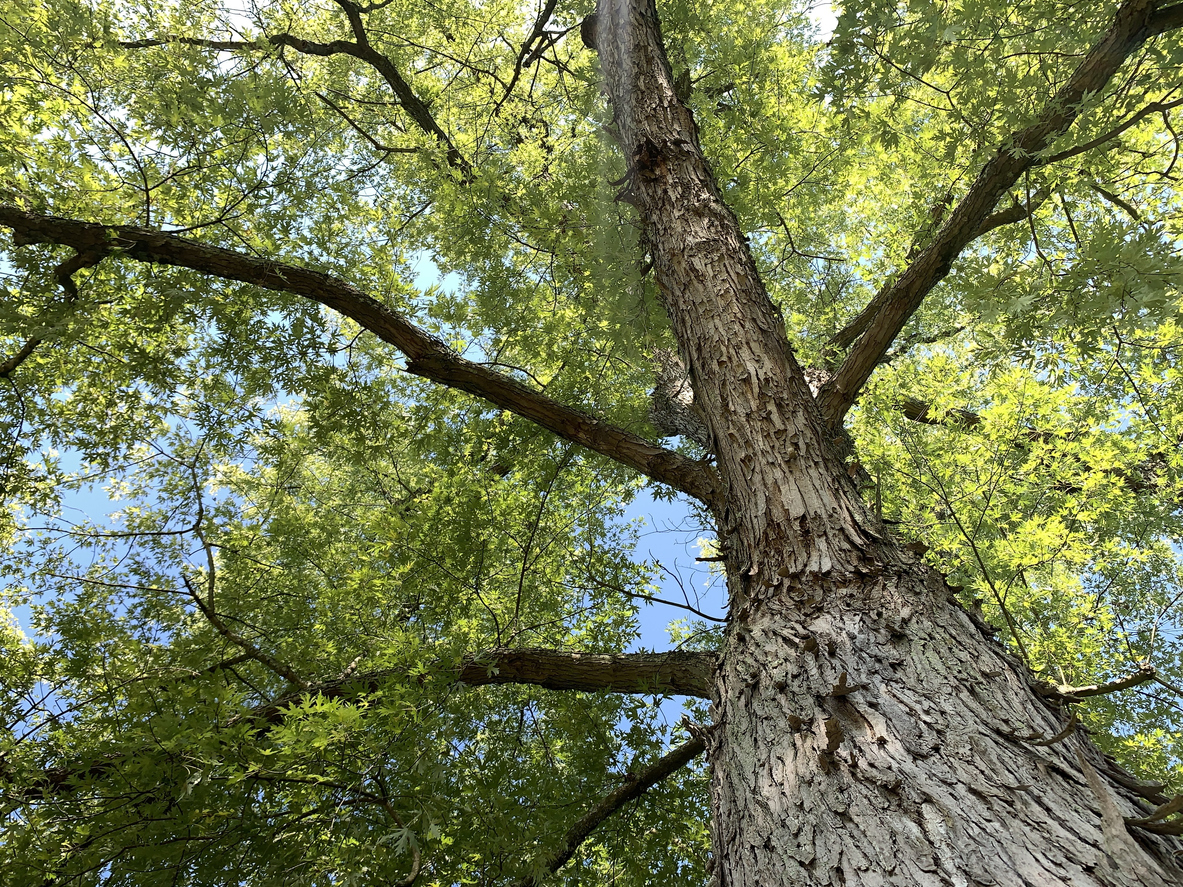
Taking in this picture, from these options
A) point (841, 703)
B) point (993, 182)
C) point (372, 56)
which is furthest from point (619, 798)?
point (372, 56)

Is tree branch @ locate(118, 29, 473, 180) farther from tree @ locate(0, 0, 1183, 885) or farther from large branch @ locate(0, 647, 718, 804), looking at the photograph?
large branch @ locate(0, 647, 718, 804)

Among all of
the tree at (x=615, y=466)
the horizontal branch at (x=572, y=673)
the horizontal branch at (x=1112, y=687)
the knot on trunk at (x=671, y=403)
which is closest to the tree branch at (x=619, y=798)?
the tree at (x=615, y=466)

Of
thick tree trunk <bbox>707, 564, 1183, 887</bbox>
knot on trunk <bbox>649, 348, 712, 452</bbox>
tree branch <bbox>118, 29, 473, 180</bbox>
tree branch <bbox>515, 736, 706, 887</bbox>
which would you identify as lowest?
thick tree trunk <bbox>707, 564, 1183, 887</bbox>

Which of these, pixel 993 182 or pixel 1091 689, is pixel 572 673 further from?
pixel 993 182

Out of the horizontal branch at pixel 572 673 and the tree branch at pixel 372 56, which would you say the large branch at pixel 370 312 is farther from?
the tree branch at pixel 372 56

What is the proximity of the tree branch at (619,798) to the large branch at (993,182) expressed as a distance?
6.66ft

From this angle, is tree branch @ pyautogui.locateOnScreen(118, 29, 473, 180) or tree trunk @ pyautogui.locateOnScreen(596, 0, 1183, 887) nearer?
tree trunk @ pyautogui.locateOnScreen(596, 0, 1183, 887)

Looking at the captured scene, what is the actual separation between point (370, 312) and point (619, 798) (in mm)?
3025

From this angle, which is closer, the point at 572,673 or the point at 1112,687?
the point at 1112,687

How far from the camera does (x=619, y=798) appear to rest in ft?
11.1

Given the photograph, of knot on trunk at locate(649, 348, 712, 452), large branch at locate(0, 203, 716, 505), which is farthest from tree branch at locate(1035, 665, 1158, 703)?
knot on trunk at locate(649, 348, 712, 452)

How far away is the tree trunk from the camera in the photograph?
3.87 feet

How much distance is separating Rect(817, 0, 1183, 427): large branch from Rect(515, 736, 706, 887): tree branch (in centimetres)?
203

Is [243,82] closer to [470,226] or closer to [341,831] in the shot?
[470,226]
